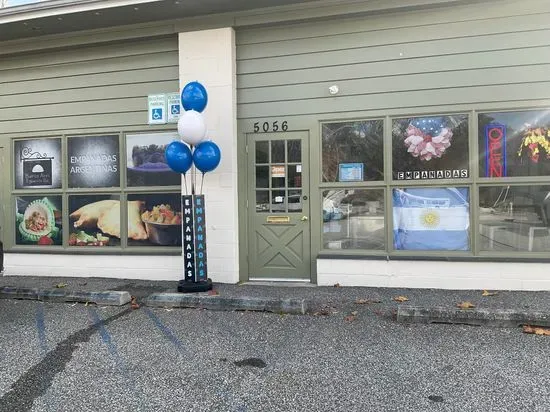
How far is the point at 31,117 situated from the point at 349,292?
6.12 metres

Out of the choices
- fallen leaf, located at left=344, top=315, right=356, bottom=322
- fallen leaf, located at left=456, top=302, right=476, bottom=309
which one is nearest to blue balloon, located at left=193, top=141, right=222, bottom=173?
fallen leaf, located at left=344, top=315, right=356, bottom=322

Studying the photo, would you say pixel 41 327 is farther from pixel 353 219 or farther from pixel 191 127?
pixel 353 219

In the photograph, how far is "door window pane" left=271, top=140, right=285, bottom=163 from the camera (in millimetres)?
7004

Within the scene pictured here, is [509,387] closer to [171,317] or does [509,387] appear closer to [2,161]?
[171,317]

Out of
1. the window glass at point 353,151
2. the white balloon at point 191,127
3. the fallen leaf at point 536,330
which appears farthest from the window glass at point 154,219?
the fallen leaf at point 536,330

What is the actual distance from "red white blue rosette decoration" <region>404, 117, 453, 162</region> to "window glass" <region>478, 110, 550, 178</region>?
0.48m

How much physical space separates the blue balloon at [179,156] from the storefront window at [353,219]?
2.05m

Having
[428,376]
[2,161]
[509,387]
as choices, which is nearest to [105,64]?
[2,161]

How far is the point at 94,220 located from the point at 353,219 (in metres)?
4.29

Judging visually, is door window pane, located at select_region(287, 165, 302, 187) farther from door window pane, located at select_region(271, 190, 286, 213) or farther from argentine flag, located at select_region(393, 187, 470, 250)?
argentine flag, located at select_region(393, 187, 470, 250)

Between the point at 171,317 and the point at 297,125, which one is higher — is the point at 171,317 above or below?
below

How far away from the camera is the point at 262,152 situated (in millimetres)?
7082

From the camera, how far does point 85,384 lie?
373 cm

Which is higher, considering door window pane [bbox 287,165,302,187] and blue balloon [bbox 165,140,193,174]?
blue balloon [bbox 165,140,193,174]
